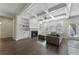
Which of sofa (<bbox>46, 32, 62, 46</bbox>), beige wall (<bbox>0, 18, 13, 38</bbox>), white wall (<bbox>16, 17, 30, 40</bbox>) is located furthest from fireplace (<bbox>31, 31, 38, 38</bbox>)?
beige wall (<bbox>0, 18, 13, 38</bbox>)

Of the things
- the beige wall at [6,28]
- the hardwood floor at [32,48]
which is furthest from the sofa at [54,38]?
the beige wall at [6,28]

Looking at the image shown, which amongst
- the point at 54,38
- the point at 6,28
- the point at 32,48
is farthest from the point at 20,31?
the point at 54,38

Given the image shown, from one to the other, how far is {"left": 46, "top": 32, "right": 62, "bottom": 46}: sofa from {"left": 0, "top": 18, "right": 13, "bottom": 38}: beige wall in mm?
870

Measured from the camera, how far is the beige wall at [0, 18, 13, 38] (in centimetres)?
192

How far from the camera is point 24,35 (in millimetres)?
1973

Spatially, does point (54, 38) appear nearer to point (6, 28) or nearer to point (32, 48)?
point (32, 48)

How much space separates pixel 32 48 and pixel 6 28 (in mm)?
760

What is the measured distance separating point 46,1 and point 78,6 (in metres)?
0.72

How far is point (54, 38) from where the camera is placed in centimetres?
192

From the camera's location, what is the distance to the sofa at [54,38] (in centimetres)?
189

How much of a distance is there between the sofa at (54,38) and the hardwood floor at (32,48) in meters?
0.08

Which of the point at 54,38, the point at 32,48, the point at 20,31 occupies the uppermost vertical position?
the point at 20,31
